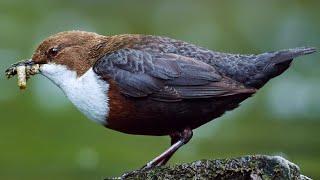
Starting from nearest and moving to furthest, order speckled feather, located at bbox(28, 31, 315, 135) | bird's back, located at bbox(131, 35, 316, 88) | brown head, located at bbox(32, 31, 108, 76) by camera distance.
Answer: speckled feather, located at bbox(28, 31, 315, 135) → bird's back, located at bbox(131, 35, 316, 88) → brown head, located at bbox(32, 31, 108, 76)

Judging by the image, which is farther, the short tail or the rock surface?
the short tail

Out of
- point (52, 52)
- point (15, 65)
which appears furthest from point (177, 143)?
point (15, 65)

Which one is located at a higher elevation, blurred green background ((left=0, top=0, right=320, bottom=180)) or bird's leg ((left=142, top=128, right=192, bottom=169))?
bird's leg ((left=142, top=128, right=192, bottom=169))

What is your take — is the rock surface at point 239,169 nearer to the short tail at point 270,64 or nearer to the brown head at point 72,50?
the short tail at point 270,64

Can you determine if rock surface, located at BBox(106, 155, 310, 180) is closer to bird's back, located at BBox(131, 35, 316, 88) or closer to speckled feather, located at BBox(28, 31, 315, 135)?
speckled feather, located at BBox(28, 31, 315, 135)

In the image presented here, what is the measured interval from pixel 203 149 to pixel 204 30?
3.78m

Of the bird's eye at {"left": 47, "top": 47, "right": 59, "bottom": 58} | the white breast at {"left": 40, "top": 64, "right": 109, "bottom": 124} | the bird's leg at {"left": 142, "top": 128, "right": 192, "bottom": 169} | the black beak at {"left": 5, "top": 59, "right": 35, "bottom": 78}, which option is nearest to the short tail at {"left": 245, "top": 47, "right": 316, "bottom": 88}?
the bird's leg at {"left": 142, "top": 128, "right": 192, "bottom": 169}

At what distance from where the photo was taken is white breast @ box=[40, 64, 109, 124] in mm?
6715

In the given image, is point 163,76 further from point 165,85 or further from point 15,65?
point 15,65

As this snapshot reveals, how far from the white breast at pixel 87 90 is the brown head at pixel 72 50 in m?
0.05

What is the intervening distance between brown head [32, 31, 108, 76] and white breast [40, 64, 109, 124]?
5 cm

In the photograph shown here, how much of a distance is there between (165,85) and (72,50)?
2.24 feet

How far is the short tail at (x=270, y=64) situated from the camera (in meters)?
6.78

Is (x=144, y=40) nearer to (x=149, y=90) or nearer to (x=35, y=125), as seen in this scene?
(x=149, y=90)
